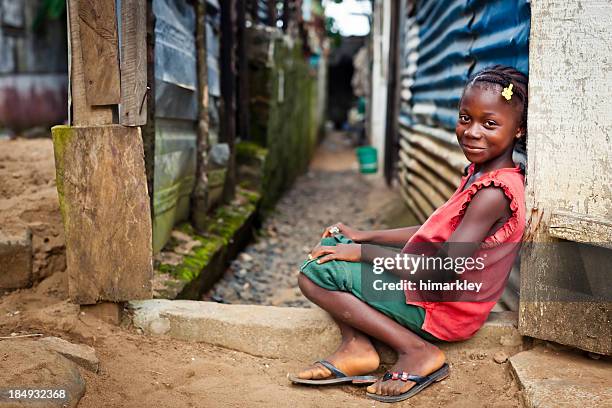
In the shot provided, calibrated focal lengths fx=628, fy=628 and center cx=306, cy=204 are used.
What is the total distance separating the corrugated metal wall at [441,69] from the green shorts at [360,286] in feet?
2.08

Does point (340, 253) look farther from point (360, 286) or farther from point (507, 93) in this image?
point (507, 93)

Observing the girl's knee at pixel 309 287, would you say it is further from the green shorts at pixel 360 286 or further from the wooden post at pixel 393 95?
the wooden post at pixel 393 95

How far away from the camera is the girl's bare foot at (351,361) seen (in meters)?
2.45

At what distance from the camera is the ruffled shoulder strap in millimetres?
2279

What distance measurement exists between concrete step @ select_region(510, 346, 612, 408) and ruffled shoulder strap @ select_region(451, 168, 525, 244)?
48 centimetres

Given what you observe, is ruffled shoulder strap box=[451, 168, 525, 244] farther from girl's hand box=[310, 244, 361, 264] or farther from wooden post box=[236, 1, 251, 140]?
wooden post box=[236, 1, 251, 140]

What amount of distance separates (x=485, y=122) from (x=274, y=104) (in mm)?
5289

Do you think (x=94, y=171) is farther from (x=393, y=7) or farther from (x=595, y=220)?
(x=393, y=7)

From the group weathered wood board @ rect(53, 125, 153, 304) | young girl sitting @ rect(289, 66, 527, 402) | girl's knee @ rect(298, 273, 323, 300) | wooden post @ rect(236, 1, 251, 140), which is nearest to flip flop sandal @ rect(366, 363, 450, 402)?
young girl sitting @ rect(289, 66, 527, 402)

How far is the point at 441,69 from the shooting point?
5293 mm

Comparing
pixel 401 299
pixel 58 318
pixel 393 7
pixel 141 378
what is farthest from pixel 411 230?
pixel 393 7

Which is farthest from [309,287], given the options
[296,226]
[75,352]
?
[296,226]

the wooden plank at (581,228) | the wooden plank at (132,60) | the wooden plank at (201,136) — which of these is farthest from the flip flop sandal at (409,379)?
the wooden plank at (201,136)

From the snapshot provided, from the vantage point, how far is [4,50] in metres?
6.73
